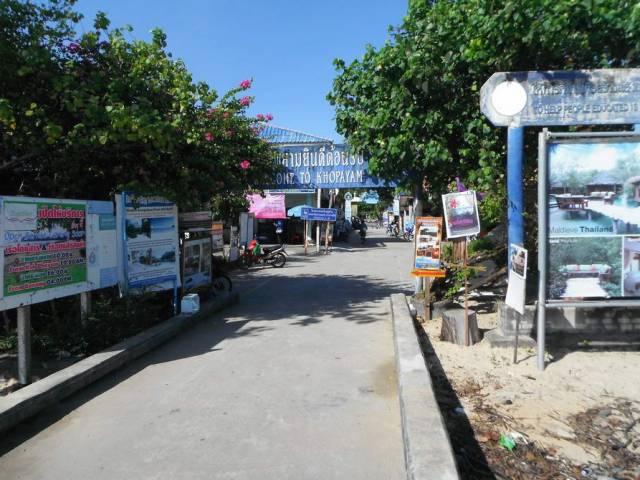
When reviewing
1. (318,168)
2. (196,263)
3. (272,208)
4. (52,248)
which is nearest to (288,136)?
(272,208)

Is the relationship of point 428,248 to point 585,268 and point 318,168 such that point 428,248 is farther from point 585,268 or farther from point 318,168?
point 318,168

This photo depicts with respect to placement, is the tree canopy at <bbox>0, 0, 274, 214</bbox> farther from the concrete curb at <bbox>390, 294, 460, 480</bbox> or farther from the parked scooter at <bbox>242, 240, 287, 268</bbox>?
the parked scooter at <bbox>242, 240, 287, 268</bbox>

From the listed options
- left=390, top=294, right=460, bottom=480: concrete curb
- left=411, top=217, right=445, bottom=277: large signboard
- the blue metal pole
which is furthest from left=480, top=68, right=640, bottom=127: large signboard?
left=390, top=294, right=460, bottom=480: concrete curb

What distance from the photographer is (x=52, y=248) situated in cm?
565

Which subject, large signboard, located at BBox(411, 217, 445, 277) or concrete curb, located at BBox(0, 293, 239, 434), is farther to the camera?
large signboard, located at BBox(411, 217, 445, 277)

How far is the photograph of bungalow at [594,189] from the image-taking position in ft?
18.0

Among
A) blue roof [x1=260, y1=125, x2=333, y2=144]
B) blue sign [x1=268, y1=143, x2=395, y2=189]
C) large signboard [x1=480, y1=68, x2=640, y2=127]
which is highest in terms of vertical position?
blue roof [x1=260, y1=125, x2=333, y2=144]

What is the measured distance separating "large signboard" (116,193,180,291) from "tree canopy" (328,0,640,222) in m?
3.66

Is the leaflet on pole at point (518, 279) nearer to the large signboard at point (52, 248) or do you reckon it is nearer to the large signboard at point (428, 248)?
the large signboard at point (428, 248)

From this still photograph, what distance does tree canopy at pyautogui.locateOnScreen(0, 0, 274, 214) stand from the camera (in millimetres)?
6184

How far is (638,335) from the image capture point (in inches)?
247

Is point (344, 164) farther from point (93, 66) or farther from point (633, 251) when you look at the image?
point (633, 251)

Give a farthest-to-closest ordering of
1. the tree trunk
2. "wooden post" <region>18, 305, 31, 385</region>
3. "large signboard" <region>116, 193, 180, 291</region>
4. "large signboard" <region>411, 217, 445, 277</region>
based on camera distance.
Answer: "large signboard" <region>411, 217, 445, 277</region> → "large signboard" <region>116, 193, 180, 291</region> → the tree trunk → "wooden post" <region>18, 305, 31, 385</region>

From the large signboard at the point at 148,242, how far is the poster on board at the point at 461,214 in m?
4.59
